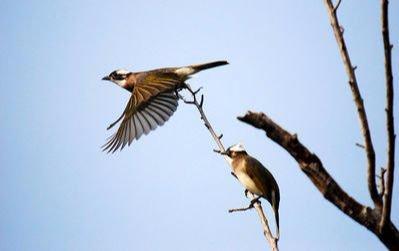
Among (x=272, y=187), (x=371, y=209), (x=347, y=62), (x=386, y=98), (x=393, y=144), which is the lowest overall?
(x=371, y=209)

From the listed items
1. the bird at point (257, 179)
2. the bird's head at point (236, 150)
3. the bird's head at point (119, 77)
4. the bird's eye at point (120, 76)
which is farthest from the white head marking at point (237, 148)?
the bird's eye at point (120, 76)

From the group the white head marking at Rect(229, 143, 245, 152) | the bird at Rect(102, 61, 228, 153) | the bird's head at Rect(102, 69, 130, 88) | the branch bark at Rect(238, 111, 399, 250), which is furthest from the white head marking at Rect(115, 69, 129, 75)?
the branch bark at Rect(238, 111, 399, 250)

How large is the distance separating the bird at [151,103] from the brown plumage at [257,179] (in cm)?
164

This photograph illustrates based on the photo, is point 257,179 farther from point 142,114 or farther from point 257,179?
point 142,114

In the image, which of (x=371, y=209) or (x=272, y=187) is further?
(x=272, y=187)

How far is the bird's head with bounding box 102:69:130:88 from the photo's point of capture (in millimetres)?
9898

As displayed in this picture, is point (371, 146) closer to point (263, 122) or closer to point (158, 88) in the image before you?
point (263, 122)

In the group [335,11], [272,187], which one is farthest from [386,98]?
[272,187]

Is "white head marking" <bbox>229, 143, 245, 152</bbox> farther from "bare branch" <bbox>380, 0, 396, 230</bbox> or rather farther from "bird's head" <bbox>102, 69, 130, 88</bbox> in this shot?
"bare branch" <bbox>380, 0, 396, 230</bbox>

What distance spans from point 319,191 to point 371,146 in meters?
0.25

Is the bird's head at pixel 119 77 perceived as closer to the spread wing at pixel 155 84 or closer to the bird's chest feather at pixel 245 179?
the spread wing at pixel 155 84

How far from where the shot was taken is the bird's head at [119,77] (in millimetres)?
9898

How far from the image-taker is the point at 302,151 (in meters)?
2.01

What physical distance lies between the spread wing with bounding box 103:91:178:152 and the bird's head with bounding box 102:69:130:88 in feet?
4.61
